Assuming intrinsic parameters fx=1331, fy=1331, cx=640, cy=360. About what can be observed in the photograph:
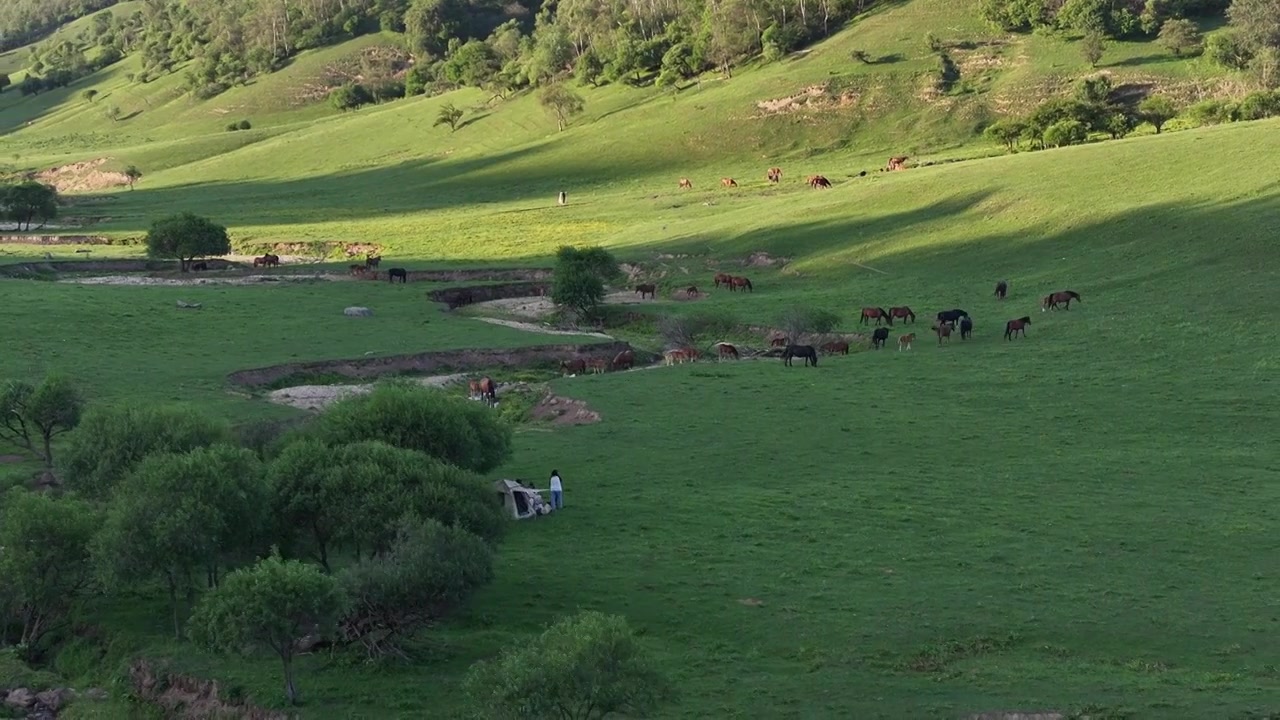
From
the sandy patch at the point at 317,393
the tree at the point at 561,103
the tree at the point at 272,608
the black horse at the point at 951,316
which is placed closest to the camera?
the tree at the point at 272,608

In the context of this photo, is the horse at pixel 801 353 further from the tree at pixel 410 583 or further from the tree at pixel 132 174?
the tree at pixel 132 174

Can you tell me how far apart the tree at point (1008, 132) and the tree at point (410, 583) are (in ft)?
279

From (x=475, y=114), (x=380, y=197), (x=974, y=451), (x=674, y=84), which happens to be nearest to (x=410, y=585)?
(x=974, y=451)

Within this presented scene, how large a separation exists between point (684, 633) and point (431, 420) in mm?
10335

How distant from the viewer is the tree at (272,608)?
22875 millimetres

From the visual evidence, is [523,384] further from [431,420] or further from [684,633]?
[684,633]

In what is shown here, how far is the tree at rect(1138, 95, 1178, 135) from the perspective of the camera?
99.6 metres

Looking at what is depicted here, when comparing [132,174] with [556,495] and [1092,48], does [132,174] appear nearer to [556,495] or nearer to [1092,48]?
[1092,48]

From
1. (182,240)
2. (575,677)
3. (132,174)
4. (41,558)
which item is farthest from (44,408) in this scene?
(132,174)

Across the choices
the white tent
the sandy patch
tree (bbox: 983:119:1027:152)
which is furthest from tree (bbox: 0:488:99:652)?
tree (bbox: 983:119:1027:152)

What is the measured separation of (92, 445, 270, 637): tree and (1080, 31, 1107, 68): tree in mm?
111863

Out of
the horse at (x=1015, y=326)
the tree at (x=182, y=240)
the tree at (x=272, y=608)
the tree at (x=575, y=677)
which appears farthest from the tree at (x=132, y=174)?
the tree at (x=575, y=677)

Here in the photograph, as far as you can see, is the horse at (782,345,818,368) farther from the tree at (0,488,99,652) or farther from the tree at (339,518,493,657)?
the tree at (0,488,99,652)

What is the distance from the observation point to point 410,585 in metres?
24.5
